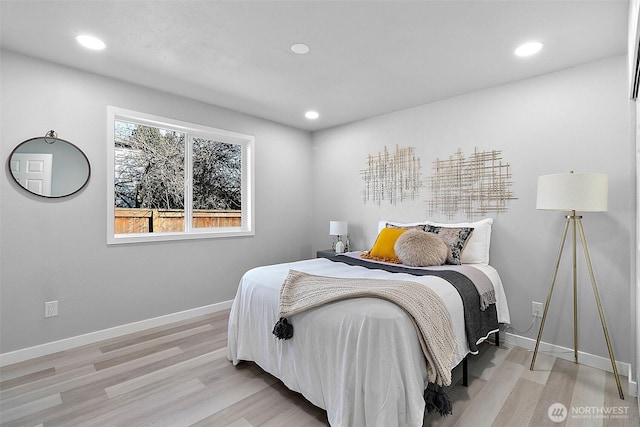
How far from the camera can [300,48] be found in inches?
92.8

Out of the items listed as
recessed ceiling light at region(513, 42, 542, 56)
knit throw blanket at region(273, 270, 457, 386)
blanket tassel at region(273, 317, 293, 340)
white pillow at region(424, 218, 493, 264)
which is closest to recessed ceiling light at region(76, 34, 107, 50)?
knit throw blanket at region(273, 270, 457, 386)

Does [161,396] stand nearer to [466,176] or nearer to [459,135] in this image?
[466,176]

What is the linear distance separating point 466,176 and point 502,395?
6.51ft

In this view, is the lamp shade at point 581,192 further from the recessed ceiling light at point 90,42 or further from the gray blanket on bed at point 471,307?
the recessed ceiling light at point 90,42

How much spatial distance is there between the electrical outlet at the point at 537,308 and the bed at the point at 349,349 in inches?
45.1

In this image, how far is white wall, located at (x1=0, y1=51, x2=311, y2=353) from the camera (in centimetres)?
246

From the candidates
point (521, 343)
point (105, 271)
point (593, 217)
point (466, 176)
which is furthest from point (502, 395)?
point (105, 271)

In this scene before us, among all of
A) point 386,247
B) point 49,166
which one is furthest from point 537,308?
point 49,166

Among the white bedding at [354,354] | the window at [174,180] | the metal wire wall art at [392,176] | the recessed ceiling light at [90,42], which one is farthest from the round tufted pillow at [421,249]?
the recessed ceiling light at [90,42]

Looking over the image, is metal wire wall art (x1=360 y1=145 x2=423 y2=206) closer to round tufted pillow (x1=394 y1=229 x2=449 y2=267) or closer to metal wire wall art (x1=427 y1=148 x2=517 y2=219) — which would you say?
metal wire wall art (x1=427 y1=148 x2=517 y2=219)

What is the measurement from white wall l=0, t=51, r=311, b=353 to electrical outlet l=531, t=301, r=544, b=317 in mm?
3191

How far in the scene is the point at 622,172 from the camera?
2344mm

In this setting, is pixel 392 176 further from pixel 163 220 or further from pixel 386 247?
pixel 163 220

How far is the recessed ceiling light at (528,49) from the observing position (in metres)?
2.28
